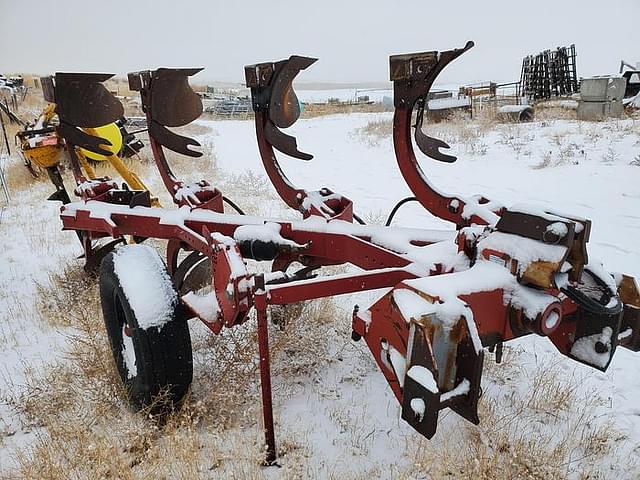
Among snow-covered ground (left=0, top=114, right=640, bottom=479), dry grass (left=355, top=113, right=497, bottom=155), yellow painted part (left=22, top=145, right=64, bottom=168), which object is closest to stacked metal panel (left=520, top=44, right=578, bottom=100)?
dry grass (left=355, top=113, right=497, bottom=155)

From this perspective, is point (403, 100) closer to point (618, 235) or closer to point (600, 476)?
point (600, 476)

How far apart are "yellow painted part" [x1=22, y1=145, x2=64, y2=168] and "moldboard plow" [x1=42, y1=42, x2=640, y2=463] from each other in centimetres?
126

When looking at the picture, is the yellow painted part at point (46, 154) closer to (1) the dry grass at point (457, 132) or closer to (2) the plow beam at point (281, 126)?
(2) the plow beam at point (281, 126)

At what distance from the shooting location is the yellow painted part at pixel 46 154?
448 centimetres

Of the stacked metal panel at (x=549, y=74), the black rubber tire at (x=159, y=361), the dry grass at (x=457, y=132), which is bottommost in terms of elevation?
the black rubber tire at (x=159, y=361)

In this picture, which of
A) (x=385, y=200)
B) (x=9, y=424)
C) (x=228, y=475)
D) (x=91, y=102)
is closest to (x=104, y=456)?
(x=228, y=475)

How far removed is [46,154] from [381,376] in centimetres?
369

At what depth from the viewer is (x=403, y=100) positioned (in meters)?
2.31

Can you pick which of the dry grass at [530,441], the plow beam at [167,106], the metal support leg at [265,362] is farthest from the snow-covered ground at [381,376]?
the plow beam at [167,106]

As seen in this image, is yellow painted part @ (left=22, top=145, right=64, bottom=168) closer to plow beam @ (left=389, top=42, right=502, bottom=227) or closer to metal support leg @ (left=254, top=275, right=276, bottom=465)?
plow beam @ (left=389, top=42, right=502, bottom=227)

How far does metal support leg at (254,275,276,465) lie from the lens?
1.67m

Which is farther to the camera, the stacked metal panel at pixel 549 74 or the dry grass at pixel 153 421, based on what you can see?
the stacked metal panel at pixel 549 74

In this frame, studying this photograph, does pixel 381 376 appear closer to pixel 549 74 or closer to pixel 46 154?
pixel 46 154

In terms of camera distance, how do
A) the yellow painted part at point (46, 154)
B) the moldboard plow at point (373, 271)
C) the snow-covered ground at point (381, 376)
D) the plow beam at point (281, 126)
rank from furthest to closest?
the yellow painted part at point (46, 154)
the plow beam at point (281, 126)
the snow-covered ground at point (381, 376)
the moldboard plow at point (373, 271)
